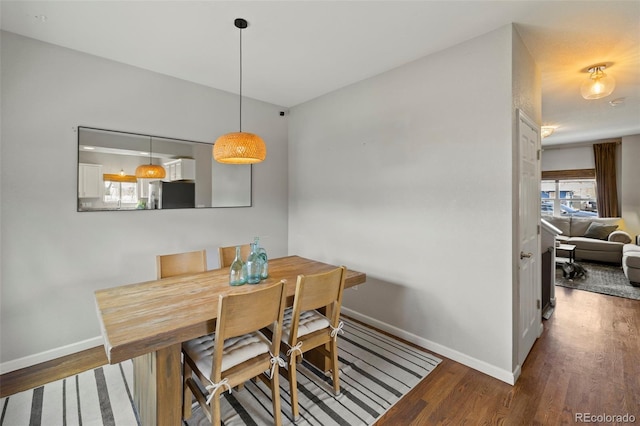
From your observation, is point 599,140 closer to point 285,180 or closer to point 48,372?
point 285,180

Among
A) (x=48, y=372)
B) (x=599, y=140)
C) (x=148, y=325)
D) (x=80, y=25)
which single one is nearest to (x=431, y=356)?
(x=148, y=325)

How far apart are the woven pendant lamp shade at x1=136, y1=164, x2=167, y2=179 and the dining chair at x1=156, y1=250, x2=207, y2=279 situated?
101 centimetres

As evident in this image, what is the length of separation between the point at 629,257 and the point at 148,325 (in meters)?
6.23

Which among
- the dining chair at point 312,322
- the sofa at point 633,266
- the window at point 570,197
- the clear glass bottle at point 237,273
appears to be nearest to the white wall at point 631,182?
the window at point 570,197

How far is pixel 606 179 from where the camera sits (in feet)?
20.2

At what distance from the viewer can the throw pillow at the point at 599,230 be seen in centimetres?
569

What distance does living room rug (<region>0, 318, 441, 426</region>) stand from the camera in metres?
1.77

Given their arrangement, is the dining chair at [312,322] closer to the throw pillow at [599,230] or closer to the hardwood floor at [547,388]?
the hardwood floor at [547,388]

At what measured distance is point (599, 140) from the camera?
20.5 ft

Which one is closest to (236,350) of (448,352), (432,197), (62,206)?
(448,352)

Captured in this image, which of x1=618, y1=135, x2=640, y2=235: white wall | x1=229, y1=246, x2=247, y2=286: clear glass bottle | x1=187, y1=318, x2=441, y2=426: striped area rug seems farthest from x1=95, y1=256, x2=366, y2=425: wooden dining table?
x1=618, y1=135, x2=640, y2=235: white wall

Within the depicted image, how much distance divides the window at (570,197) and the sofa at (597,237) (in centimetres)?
82

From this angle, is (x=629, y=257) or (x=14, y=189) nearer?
(x=14, y=189)

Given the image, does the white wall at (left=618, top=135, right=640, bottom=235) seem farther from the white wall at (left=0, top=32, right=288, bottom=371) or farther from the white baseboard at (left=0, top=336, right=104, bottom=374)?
the white baseboard at (left=0, top=336, right=104, bottom=374)
